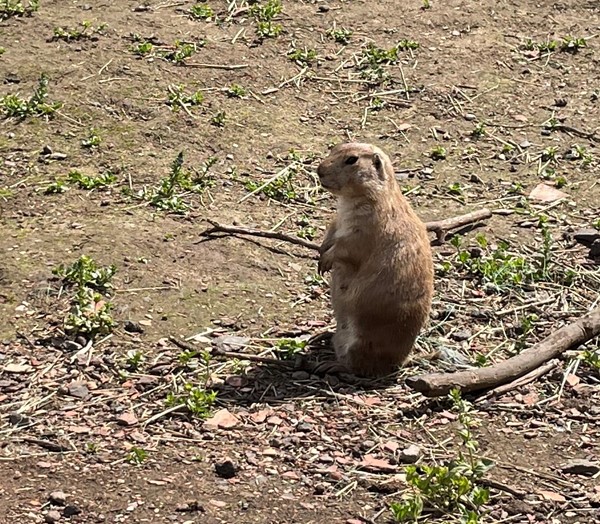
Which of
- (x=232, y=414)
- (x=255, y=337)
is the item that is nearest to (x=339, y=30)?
(x=255, y=337)

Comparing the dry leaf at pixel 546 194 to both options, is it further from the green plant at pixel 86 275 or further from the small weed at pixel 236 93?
the green plant at pixel 86 275

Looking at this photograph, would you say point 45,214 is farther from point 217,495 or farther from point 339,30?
point 339,30

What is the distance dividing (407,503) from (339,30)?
6.36m

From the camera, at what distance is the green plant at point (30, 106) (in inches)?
340

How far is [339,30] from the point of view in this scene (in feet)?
33.9

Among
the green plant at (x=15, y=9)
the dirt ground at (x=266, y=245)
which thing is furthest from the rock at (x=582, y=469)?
the green plant at (x=15, y=9)

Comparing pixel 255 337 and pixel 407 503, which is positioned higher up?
pixel 407 503

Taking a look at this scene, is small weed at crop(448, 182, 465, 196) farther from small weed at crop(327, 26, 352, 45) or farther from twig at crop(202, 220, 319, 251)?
small weed at crop(327, 26, 352, 45)

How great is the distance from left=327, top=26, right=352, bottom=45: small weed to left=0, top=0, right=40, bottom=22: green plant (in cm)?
255

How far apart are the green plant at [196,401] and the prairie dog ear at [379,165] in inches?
58.6

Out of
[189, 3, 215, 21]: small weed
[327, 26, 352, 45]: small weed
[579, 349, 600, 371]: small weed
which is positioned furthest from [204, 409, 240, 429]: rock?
[189, 3, 215, 21]: small weed

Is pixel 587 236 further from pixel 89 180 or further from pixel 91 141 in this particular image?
pixel 91 141

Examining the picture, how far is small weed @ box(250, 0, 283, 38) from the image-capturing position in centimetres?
1012

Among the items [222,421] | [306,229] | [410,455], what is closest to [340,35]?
[306,229]
